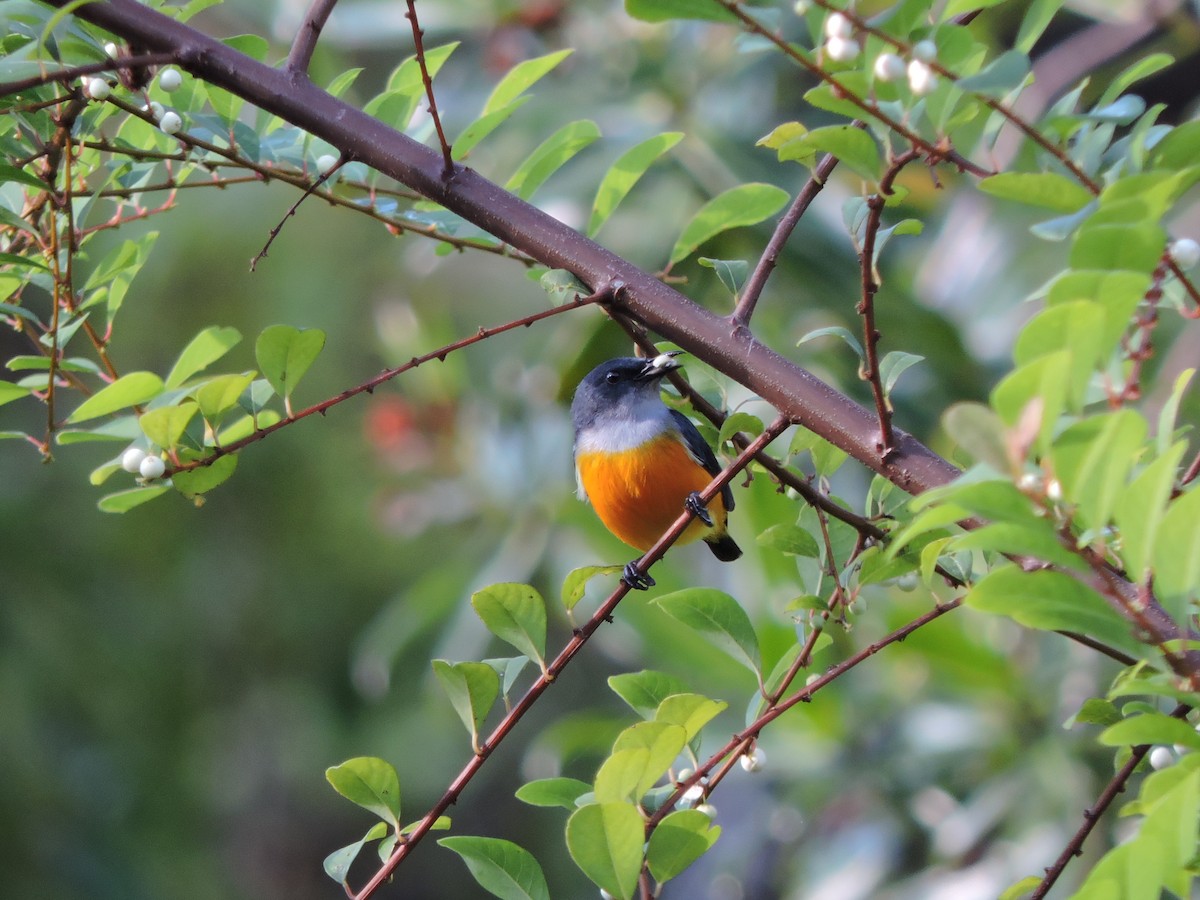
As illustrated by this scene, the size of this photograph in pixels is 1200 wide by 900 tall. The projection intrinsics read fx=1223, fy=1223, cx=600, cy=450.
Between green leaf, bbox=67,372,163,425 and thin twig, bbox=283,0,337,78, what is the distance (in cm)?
38

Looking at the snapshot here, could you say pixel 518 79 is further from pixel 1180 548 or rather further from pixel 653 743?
pixel 1180 548

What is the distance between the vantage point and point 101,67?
1159 millimetres

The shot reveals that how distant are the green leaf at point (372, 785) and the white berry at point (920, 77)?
871 millimetres

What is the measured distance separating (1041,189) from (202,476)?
3.17 feet

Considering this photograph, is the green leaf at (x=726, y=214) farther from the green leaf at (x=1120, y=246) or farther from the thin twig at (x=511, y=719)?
the green leaf at (x=1120, y=246)

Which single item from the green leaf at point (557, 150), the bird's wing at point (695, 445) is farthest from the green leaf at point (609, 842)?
the bird's wing at point (695, 445)

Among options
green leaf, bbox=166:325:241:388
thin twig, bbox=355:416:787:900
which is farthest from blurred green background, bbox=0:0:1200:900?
green leaf, bbox=166:325:241:388

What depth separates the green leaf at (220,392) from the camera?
1.36 metres

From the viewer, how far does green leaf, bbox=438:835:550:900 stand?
1207mm

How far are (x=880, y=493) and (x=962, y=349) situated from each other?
2474 mm

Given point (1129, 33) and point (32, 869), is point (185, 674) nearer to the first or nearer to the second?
point (32, 869)

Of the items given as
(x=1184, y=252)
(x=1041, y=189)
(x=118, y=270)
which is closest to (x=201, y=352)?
(x=118, y=270)

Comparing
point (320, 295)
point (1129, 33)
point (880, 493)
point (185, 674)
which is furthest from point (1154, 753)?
point (320, 295)

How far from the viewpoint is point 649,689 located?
57.4 inches
